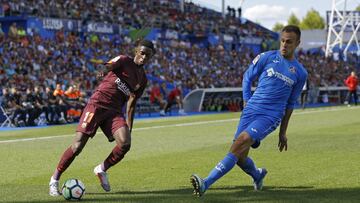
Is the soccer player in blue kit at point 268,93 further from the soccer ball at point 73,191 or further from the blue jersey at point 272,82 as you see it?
the soccer ball at point 73,191

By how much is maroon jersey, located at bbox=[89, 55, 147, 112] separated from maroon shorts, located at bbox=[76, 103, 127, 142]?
7 centimetres

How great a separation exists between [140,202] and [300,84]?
2.48 metres

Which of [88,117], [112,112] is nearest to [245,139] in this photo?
[112,112]

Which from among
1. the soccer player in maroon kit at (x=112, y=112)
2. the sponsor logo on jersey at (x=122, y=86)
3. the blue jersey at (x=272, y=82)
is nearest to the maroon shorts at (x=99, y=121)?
the soccer player in maroon kit at (x=112, y=112)

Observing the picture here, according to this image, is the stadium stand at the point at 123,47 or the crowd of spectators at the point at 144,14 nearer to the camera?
the stadium stand at the point at 123,47

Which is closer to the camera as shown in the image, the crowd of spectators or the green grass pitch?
the green grass pitch

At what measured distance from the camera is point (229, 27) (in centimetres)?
5806

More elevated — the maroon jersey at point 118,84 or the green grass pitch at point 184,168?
the maroon jersey at point 118,84

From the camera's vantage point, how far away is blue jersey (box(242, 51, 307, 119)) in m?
8.09

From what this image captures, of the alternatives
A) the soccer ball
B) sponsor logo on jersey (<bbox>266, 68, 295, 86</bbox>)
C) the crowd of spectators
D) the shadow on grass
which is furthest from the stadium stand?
sponsor logo on jersey (<bbox>266, 68, 295, 86</bbox>)

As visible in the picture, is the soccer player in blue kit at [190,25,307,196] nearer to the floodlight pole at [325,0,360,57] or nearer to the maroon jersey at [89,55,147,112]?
the maroon jersey at [89,55,147,112]

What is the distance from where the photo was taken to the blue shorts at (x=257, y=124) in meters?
7.91

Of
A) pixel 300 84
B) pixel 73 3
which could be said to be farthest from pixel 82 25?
pixel 300 84

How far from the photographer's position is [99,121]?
8.62m
